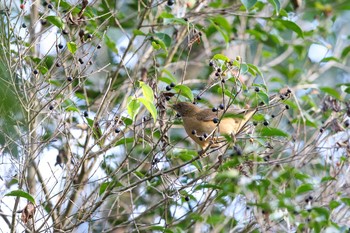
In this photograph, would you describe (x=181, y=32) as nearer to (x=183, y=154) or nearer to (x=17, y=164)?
(x=183, y=154)

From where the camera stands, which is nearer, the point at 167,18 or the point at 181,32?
the point at 167,18

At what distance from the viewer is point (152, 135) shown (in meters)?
4.32

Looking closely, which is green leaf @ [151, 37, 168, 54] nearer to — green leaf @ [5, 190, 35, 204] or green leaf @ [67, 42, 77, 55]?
green leaf @ [67, 42, 77, 55]

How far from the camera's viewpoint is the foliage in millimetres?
4289

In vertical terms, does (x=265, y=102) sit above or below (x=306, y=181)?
above

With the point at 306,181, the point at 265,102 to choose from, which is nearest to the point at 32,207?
the point at 265,102

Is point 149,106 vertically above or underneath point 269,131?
above

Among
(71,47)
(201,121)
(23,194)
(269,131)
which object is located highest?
(71,47)

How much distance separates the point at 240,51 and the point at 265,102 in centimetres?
300

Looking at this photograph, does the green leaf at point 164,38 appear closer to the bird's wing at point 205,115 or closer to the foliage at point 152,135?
the foliage at point 152,135

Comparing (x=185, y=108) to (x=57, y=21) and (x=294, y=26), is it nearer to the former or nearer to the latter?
(x=57, y=21)

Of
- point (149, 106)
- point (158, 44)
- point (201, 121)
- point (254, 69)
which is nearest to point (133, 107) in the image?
point (149, 106)

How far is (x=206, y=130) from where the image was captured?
518 centimetres

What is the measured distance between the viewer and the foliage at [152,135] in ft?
14.1
